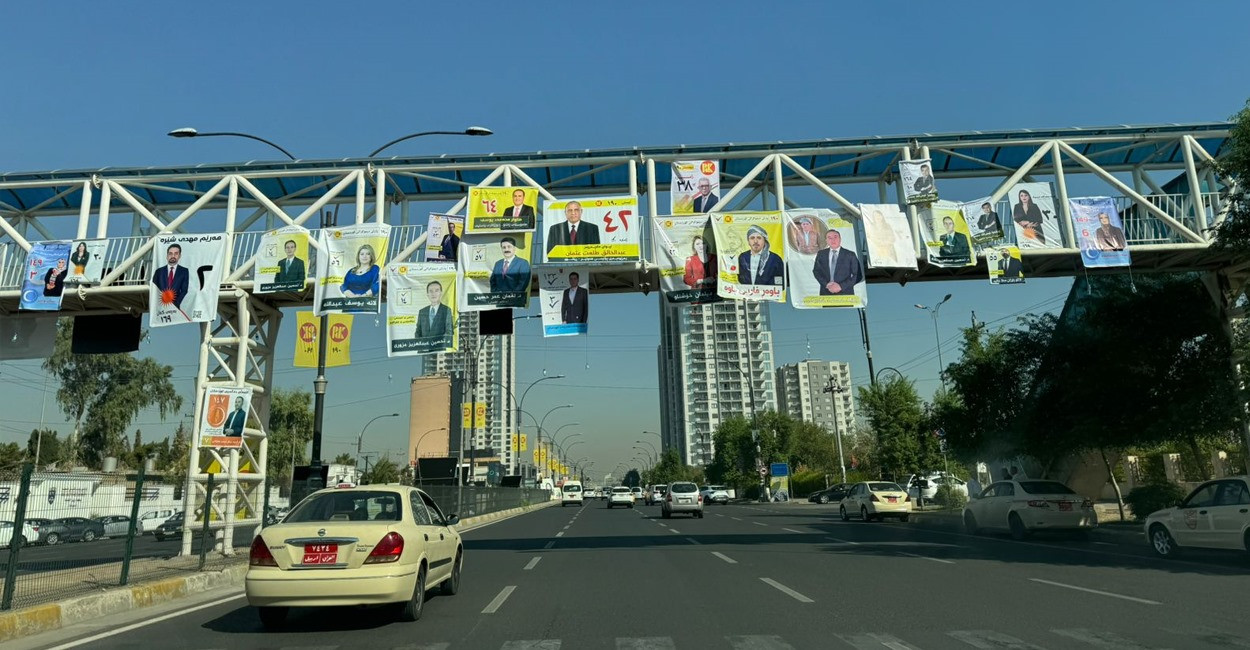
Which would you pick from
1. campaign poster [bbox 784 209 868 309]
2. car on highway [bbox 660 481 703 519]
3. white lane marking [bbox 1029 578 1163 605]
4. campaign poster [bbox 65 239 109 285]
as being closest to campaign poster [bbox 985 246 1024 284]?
campaign poster [bbox 784 209 868 309]

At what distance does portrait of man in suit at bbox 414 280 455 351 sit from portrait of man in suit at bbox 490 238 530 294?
4.08 ft

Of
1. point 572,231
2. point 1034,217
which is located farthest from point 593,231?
point 1034,217

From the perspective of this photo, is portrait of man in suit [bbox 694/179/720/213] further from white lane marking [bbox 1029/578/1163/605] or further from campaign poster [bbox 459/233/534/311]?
white lane marking [bbox 1029/578/1163/605]

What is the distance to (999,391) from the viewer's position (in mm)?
28125

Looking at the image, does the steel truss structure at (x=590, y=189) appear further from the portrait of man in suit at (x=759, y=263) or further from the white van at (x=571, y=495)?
the white van at (x=571, y=495)

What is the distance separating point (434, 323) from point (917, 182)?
39.1 feet

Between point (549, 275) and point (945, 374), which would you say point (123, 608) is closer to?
point (549, 275)

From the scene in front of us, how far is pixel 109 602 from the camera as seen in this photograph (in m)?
10.1

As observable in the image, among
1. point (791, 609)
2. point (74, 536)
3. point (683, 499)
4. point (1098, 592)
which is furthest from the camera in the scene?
point (683, 499)

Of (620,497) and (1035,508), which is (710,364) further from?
(1035,508)

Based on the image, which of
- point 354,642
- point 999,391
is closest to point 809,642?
point 354,642

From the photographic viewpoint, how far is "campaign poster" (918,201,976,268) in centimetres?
1830

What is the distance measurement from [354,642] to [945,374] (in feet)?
89.6

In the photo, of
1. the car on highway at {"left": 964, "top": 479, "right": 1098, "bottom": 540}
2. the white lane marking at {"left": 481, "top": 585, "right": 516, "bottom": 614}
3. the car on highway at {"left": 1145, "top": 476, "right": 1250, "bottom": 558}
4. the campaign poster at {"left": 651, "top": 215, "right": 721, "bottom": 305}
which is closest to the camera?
the white lane marking at {"left": 481, "top": 585, "right": 516, "bottom": 614}
